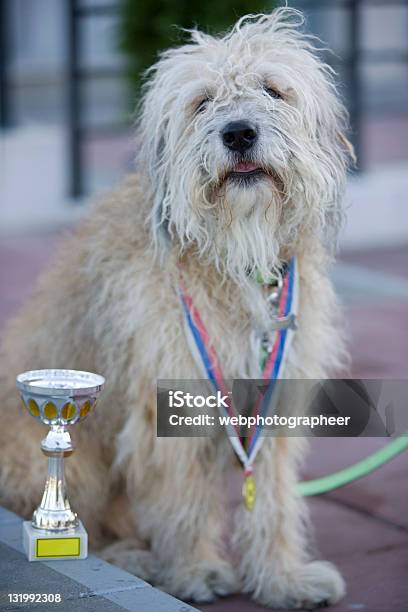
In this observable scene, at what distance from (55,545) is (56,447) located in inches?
11.6


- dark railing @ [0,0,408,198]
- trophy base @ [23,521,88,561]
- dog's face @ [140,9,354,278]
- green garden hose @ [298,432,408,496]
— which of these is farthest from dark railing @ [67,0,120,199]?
trophy base @ [23,521,88,561]

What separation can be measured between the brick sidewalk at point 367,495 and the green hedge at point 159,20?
2.06 metres

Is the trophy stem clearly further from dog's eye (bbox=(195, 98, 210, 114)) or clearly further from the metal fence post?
the metal fence post

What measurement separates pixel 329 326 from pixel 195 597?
3.41 feet

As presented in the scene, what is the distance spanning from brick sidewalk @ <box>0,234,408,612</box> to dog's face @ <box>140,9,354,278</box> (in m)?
1.14

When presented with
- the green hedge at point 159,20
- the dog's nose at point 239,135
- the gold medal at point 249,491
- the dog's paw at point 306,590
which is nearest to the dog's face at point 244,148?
the dog's nose at point 239,135

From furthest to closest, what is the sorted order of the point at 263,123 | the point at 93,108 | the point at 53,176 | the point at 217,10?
the point at 93,108 → the point at 53,176 → the point at 217,10 → the point at 263,123

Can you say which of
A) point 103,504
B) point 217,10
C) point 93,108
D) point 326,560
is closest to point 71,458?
point 103,504

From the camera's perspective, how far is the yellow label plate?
3578mm

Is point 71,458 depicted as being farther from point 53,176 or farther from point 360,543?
point 53,176

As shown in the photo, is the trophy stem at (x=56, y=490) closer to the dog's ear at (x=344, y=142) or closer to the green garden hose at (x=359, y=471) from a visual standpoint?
the green garden hose at (x=359, y=471)

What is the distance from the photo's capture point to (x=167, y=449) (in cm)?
396

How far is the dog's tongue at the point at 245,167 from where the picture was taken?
3.60 m

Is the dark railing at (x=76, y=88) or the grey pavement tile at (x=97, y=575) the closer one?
Answer: the grey pavement tile at (x=97, y=575)
